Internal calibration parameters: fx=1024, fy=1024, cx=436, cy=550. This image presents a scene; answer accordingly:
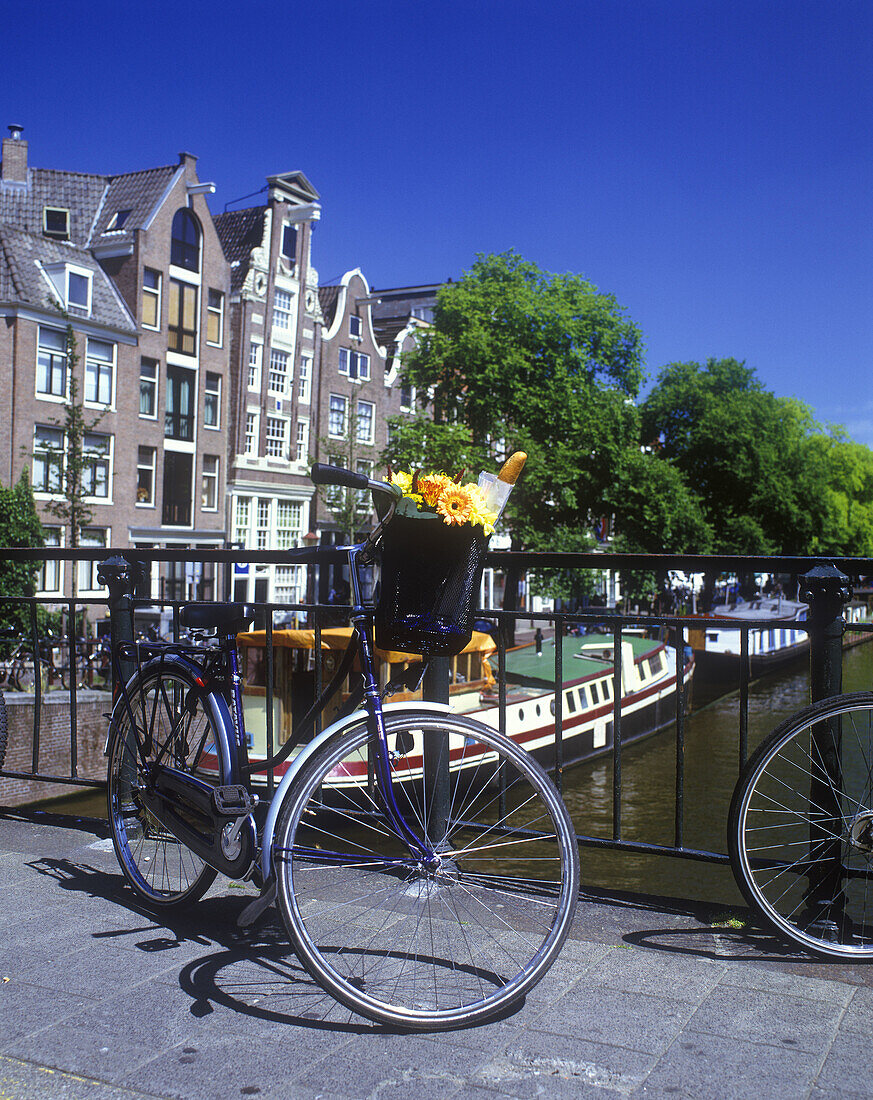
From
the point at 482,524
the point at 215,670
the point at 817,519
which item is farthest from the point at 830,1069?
the point at 817,519

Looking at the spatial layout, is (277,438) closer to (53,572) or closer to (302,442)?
(302,442)

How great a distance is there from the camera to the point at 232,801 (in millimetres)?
2645

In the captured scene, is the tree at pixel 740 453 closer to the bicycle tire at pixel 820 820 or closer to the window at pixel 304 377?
the window at pixel 304 377

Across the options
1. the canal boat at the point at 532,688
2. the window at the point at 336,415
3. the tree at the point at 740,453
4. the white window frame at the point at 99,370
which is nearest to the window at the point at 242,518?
the window at the point at 336,415

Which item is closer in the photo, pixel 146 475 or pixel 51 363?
pixel 51 363

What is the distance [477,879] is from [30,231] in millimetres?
32311

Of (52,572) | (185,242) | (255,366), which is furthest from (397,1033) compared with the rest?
(255,366)

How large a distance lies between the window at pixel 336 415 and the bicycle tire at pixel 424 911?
36925 mm

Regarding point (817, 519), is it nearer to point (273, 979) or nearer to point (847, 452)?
point (847, 452)

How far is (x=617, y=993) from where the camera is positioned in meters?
2.51

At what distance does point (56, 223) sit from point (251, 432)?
30.1 feet

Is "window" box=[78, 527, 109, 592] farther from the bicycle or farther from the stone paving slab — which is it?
the stone paving slab

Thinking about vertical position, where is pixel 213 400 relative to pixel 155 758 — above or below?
above

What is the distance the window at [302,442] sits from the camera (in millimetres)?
38156
